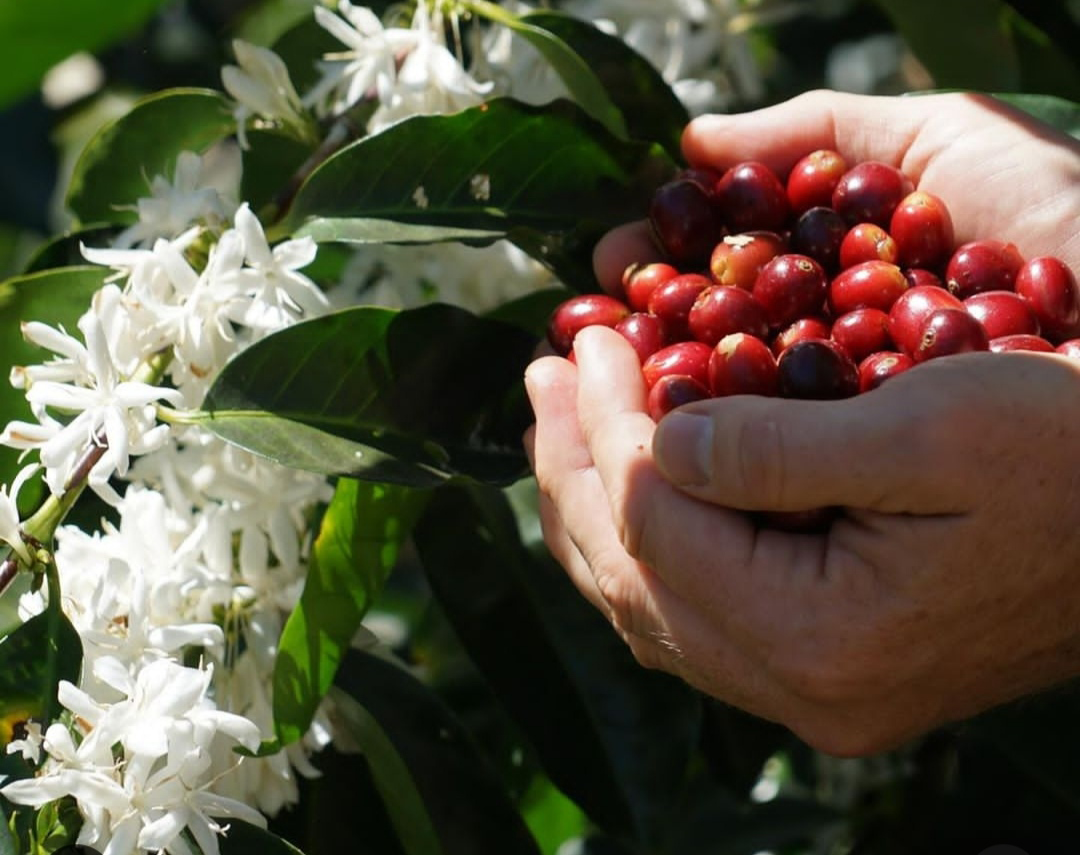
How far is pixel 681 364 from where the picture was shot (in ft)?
3.87

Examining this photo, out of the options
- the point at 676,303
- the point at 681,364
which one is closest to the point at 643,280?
the point at 676,303

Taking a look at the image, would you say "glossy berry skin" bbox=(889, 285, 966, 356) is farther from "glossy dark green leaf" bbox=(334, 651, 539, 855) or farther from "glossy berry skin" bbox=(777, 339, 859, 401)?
"glossy dark green leaf" bbox=(334, 651, 539, 855)

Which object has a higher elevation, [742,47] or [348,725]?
[742,47]

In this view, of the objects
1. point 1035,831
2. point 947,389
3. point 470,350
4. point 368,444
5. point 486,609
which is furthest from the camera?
point 1035,831

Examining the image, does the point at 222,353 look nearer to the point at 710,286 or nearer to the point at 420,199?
the point at 420,199

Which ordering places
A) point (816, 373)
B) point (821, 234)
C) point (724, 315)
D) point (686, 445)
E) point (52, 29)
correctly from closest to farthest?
1. point (52, 29)
2. point (686, 445)
3. point (816, 373)
4. point (724, 315)
5. point (821, 234)

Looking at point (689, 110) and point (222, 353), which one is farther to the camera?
point (689, 110)

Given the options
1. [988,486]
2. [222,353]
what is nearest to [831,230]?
[988,486]

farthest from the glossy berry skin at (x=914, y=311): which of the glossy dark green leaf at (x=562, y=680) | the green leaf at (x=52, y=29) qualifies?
the green leaf at (x=52, y=29)

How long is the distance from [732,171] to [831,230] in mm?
106

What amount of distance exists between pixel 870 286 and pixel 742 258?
0.11m

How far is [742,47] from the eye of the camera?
163 centimetres

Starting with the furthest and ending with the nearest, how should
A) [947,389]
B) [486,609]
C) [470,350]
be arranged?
[486,609], [470,350], [947,389]

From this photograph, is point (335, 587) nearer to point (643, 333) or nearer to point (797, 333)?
point (643, 333)
